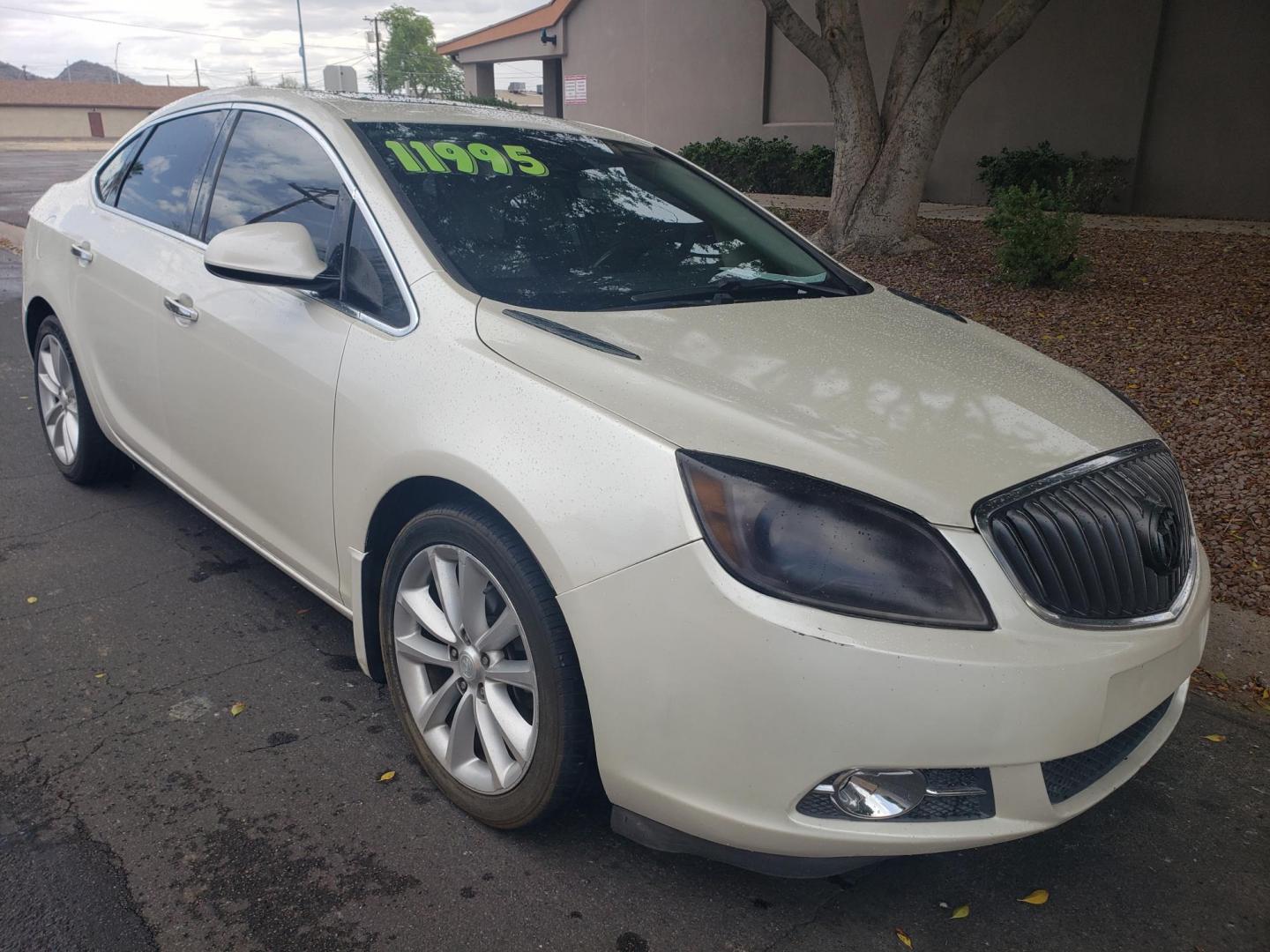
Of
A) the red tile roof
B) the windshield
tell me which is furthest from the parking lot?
the red tile roof

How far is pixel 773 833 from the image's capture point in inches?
81.7

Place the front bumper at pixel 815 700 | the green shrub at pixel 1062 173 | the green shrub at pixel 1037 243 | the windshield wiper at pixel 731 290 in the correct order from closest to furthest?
the front bumper at pixel 815 700 → the windshield wiper at pixel 731 290 → the green shrub at pixel 1037 243 → the green shrub at pixel 1062 173

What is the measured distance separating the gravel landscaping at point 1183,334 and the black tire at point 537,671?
2819 mm

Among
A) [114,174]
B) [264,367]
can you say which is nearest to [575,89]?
[114,174]

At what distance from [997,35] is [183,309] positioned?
8.02 m

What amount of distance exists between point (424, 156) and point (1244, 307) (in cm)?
668

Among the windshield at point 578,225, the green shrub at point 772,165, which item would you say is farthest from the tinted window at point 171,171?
the green shrub at point 772,165

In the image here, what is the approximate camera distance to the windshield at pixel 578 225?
296 cm

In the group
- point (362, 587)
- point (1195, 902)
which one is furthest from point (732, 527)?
point (1195, 902)

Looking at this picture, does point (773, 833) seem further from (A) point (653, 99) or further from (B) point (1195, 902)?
(A) point (653, 99)

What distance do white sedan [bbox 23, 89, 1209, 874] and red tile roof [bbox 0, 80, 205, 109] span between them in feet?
224

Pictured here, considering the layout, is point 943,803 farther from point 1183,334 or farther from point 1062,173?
point 1062,173

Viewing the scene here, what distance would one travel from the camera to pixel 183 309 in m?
3.48

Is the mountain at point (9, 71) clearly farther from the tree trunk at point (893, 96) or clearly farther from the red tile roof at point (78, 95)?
the tree trunk at point (893, 96)
